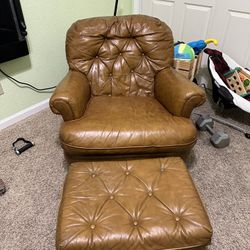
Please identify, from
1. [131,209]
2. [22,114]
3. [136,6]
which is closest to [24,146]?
[22,114]

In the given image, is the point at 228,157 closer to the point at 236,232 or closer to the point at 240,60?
the point at 236,232

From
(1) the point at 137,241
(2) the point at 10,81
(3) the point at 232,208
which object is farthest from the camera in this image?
(2) the point at 10,81

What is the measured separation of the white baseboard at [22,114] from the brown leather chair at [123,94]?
2.27 feet

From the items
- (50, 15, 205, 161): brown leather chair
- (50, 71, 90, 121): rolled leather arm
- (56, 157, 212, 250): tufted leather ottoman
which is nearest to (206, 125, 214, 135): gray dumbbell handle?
(50, 15, 205, 161): brown leather chair

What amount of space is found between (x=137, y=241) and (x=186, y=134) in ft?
1.91

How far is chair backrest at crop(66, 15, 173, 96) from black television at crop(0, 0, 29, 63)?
0.35 m

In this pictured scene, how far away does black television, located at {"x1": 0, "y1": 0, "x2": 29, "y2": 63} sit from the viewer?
143 centimetres

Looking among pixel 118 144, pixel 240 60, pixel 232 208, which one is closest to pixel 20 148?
pixel 118 144

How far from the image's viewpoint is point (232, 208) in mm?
1252

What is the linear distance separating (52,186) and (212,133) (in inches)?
46.1

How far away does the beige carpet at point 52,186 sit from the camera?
1132 millimetres

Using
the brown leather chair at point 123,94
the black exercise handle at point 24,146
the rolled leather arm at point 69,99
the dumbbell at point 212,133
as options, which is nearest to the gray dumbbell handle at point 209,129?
the dumbbell at point 212,133

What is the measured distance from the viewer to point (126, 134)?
3.75 feet

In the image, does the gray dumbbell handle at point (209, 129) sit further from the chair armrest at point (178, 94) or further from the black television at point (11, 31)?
the black television at point (11, 31)
